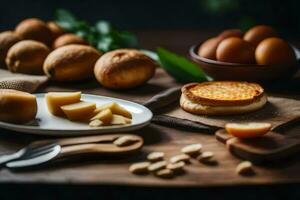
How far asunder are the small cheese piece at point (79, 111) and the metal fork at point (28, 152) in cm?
13

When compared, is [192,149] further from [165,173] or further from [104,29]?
[104,29]

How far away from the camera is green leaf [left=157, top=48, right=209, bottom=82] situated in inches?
65.4

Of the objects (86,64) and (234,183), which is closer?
(234,183)

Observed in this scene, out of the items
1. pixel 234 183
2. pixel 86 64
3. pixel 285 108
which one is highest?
pixel 86 64

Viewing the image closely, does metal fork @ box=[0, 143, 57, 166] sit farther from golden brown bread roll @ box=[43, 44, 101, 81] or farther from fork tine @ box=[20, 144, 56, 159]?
golden brown bread roll @ box=[43, 44, 101, 81]

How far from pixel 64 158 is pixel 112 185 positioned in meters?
0.14

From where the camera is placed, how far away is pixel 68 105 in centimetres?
130

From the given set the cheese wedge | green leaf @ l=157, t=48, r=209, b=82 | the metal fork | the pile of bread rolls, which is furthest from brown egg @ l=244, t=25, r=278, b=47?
the metal fork

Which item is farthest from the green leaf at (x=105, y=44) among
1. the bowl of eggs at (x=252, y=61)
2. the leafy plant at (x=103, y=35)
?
the bowl of eggs at (x=252, y=61)

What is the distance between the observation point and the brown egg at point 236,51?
1599 mm

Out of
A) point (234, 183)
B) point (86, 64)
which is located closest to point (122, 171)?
point (234, 183)

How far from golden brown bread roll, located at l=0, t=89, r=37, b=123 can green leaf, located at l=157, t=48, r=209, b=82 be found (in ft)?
1.78

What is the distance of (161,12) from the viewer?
2.64 m

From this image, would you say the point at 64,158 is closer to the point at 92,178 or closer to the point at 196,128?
the point at 92,178
